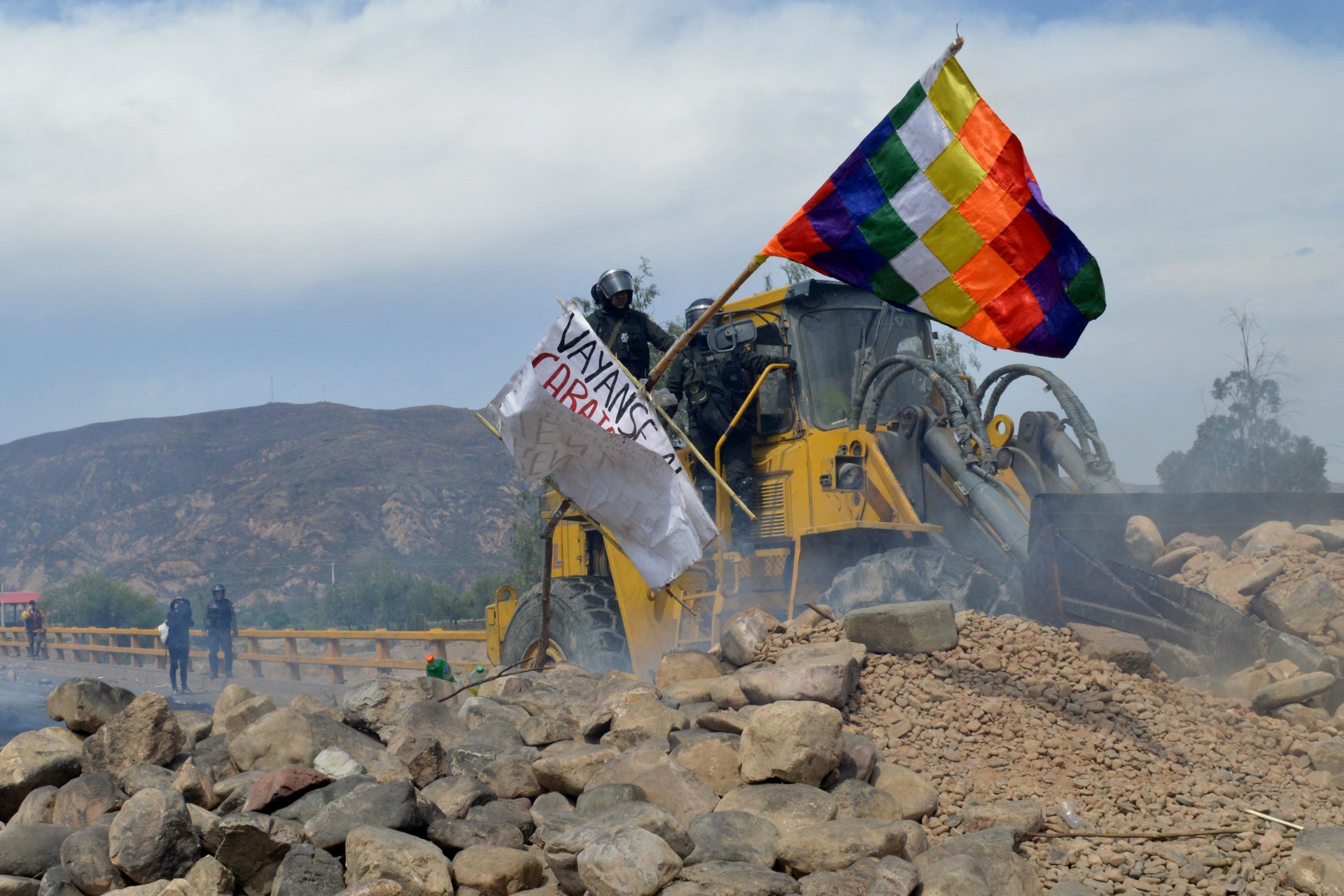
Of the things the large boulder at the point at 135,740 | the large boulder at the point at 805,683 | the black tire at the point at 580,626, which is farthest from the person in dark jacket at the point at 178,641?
the large boulder at the point at 805,683

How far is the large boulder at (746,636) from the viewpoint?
7.27 meters

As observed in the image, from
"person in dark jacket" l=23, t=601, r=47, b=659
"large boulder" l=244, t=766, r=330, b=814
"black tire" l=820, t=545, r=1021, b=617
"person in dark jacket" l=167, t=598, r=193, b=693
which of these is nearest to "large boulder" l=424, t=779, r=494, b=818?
"large boulder" l=244, t=766, r=330, b=814

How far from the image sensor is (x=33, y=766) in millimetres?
6465

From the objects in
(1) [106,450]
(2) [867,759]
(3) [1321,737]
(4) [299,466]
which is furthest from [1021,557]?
(1) [106,450]

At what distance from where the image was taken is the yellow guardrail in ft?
60.8

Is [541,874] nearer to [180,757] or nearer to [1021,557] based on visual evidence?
[180,757]

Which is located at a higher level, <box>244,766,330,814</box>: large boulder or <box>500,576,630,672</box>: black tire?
<box>500,576,630,672</box>: black tire

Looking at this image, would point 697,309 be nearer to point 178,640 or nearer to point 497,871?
point 497,871

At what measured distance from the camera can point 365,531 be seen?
248 ft

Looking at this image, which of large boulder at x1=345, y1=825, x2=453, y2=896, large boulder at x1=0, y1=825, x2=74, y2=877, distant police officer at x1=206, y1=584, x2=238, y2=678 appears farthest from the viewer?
distant police officer at x1=206, y1=584, x2=238, y2=678

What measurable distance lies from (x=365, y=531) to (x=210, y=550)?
9943mm

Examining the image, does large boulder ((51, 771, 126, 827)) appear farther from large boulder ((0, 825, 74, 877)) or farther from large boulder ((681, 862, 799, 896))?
large boulder ((681, 862, 799, 896))

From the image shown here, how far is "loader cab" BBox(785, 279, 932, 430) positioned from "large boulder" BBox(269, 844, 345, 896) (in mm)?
5386

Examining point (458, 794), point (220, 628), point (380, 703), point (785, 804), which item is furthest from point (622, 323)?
point (220, 628)
